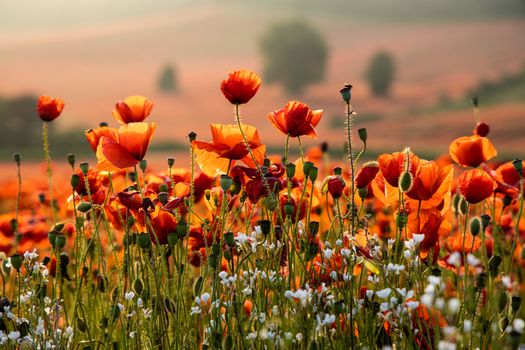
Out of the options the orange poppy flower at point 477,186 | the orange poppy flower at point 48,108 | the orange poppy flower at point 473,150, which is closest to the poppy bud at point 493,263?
the orange poppy flower at point 477,186

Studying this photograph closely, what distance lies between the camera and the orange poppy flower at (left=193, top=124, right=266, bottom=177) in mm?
2232

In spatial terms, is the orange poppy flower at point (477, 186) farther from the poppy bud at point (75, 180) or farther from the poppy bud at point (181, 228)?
A: the poppy bud at point (75, 180)

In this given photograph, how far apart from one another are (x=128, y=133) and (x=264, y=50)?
3656 centimetres

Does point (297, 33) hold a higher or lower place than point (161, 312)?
higher

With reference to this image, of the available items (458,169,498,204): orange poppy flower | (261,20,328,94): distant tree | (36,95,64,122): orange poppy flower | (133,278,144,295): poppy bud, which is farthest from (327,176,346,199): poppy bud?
(261,20,328,94): distant tree

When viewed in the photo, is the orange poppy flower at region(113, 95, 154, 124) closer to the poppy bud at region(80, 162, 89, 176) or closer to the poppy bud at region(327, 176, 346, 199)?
the poppy bud at region(80, 162, 89, 176)

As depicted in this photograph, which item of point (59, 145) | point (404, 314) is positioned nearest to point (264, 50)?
point (59, 145)

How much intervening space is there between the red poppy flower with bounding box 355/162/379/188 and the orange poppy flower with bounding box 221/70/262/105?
1.37 feet

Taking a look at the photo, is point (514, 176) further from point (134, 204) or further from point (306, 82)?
point (306, 82)

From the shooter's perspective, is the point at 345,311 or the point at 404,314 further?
the point at 345,311

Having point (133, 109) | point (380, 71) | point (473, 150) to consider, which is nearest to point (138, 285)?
point (133, 109)

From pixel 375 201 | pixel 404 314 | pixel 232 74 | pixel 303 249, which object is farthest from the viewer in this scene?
pixel 375 201

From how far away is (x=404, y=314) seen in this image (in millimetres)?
1818

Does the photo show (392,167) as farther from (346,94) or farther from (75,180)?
(75,180)
